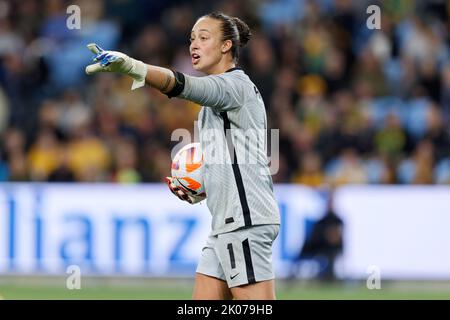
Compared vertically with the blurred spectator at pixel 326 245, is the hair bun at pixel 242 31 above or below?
above

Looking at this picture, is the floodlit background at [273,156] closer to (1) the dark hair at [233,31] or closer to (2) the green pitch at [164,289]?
(2) the green pitch at [164,289]

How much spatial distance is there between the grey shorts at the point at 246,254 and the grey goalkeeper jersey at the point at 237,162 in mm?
48

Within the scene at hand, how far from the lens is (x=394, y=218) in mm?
13008

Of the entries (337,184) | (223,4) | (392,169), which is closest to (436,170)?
(392,169)

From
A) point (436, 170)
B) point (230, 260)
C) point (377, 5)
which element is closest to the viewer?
point (230, 260)

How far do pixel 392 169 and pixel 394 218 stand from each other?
4.08 ft

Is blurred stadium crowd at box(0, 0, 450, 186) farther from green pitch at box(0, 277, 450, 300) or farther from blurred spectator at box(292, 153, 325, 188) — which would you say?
green pitch at box(0, 277, 450, 300)

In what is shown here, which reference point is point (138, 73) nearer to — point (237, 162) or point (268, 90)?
point (237, 162)

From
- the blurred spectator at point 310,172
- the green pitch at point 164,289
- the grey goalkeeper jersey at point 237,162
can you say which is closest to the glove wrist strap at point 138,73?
the grey goalkeeper jersey at point 237,162

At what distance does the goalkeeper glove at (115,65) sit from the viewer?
5367 millimetres

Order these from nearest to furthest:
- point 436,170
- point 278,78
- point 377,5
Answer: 1. point 436,170
2. point 278,78
3. point 377,5

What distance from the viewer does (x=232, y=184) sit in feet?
19.8

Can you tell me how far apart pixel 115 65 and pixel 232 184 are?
1053 mm

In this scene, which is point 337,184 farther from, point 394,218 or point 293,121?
point 293,121
